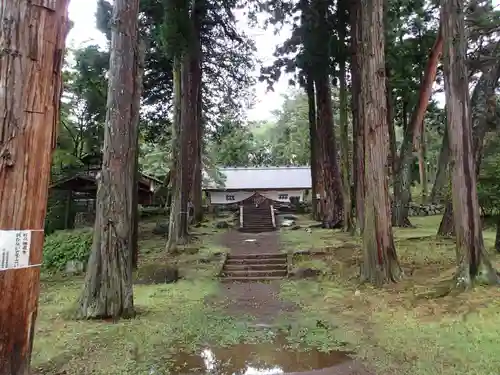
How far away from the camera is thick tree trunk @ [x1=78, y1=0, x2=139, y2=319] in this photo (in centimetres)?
697

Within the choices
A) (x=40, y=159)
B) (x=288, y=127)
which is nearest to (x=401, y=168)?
(x=40, y=159)

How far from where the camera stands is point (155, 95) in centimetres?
2258

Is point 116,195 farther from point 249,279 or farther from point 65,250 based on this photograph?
point 249,279

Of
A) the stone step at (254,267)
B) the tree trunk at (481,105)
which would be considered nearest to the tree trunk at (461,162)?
the tree trunk at (481,105)

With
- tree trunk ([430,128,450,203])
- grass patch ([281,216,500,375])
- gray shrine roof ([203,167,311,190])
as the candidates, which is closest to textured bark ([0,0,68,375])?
grass patch ([281,216,500,375])

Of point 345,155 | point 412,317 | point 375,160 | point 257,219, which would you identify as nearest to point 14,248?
point 412,317

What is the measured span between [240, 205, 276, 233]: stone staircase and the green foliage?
466 inches

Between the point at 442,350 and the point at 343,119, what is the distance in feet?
44.6

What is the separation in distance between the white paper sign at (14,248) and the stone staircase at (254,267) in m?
9.40

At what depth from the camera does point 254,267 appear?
41.8 feet

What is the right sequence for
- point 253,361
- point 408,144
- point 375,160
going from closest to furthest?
1. point 253,361
2. point 375,160
3. point 408,144

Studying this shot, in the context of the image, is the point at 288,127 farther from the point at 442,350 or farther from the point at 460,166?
the point at 442,350

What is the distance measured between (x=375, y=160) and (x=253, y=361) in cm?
568

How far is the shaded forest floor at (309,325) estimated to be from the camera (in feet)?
15.5
